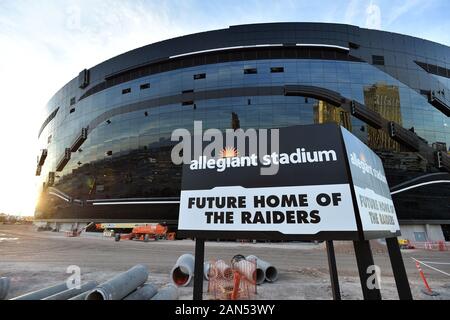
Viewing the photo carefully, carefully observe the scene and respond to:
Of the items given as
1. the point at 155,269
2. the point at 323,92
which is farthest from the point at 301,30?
the point at 155,269

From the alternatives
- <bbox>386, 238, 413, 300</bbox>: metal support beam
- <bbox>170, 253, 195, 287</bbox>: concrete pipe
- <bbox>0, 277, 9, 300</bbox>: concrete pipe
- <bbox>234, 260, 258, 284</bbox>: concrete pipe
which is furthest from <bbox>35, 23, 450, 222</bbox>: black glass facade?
<bbox>386, 238, 413, 300</bbox>: metal support beam

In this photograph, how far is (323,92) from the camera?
1658 inches

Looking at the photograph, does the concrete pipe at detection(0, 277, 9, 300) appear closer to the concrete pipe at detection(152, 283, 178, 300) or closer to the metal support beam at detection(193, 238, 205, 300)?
the concrete pipe at detection(152, 283, 178, 300)

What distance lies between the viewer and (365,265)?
140 inches

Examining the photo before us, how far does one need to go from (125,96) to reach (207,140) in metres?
53.1

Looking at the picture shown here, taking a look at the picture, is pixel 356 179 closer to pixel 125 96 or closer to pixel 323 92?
pixel 323 92

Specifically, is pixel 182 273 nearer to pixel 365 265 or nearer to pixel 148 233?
pixel 365 265

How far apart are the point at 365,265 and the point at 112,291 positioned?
6323mm

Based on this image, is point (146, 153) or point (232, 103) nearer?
point (232, 103)

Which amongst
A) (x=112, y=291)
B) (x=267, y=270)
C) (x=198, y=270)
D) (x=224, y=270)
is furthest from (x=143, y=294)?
(x=267, y=270)

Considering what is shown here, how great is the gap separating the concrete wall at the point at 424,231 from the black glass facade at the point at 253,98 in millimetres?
1380

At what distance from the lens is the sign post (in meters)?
3.70

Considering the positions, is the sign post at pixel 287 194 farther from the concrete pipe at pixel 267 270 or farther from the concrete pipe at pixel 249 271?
the concrete pipe at pixel 267 270

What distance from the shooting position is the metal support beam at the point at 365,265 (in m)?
3.36
